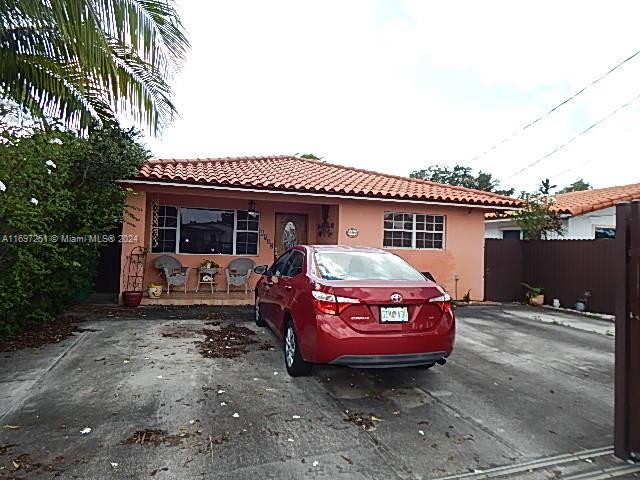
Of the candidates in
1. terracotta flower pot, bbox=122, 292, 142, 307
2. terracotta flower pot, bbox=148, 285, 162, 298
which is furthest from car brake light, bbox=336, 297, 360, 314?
terracotta flower pot, bbox=148, 285, 162, 298

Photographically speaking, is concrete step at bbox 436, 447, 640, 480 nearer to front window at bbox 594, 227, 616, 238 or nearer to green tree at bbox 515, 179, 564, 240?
green tree at bbox 515, 179, 564, 240

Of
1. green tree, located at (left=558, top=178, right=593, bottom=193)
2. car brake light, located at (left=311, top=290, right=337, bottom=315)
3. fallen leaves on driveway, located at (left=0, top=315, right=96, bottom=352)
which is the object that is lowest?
fallen leaves on driveway, located at (left=0, top=315, right=96, bottom=352)

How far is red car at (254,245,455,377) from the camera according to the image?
4.14 metres

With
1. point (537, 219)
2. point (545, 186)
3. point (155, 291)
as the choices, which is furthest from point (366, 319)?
point (545, 186)

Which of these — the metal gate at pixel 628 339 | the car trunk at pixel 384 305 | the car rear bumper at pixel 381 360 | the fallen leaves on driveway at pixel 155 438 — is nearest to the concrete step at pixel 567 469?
the metal gate at pixel 628 339

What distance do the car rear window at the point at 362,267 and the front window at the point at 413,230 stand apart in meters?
6.49

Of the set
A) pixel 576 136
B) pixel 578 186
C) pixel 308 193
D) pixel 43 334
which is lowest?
pixel 43 334

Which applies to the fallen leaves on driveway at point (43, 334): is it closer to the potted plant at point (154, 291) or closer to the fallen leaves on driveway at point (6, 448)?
the potted plant at point (154, 291)

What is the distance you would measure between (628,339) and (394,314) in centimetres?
188

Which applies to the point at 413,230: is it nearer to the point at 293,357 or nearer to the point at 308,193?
the point at 308,193

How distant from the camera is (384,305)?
422 cm

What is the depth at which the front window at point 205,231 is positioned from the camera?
1152 cm

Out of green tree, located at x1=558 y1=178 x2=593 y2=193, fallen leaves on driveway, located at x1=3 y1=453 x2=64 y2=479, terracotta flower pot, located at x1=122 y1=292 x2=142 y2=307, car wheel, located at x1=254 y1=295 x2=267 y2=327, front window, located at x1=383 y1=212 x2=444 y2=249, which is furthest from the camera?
green tree, located at x1=558 y1=178 x2=593 y2=193

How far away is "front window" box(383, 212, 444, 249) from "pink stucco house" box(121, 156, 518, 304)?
1.1 inches
